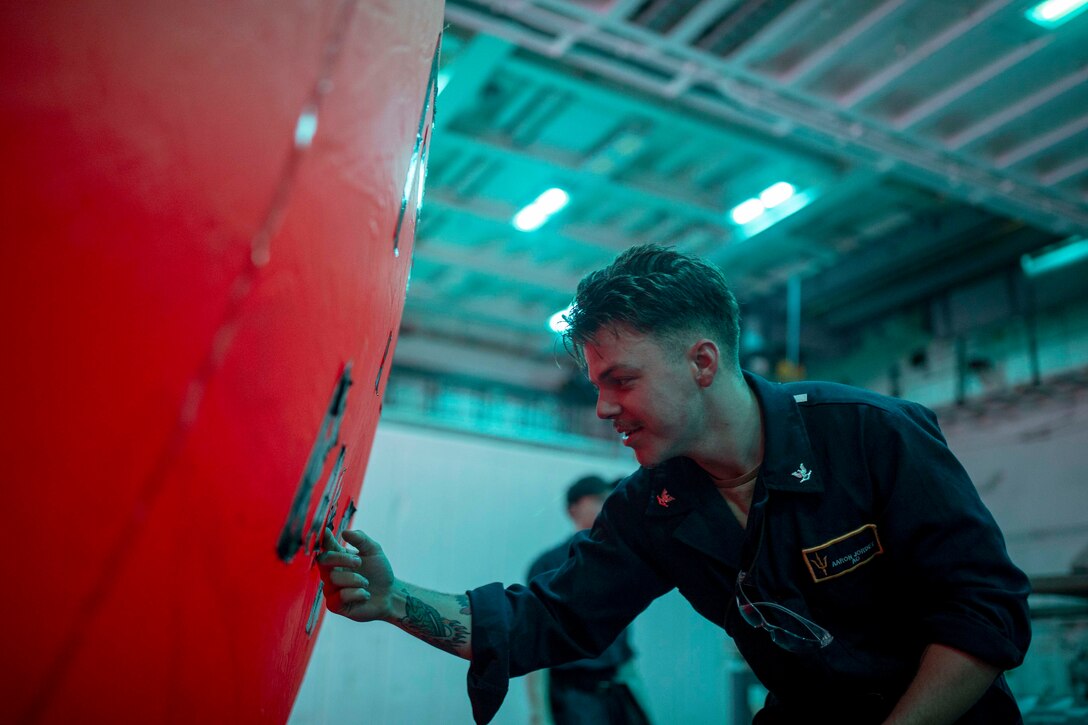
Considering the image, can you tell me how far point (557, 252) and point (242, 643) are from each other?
6.48 meters

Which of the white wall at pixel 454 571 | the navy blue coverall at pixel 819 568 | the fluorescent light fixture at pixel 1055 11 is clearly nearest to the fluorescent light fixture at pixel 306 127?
the navy blue coverall at pixel 819 568

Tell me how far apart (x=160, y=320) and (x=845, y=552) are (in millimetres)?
1016

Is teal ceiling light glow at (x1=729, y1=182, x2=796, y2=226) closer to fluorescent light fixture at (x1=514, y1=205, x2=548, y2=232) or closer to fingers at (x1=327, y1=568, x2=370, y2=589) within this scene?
fluorescent light fixture at (x1=514, y1=205, x2=548, y2=232)

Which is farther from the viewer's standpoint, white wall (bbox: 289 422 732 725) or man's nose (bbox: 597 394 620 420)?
white wall (bbox: 289 422 732 725)

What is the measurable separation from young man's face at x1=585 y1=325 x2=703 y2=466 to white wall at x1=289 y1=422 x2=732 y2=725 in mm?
3728

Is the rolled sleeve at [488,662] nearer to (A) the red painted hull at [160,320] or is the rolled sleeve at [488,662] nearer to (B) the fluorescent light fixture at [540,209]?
(A) the red painted hull at [160,320]

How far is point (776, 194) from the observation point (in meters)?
6.00

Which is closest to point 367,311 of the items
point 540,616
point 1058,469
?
point 540,616

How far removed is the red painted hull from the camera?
49 cm

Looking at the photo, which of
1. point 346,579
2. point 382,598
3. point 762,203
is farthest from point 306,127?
point 762,203

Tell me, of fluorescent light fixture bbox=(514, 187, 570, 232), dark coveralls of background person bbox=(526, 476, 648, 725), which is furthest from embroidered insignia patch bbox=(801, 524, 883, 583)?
fluorescent light fixture bbox=(514, 187, 570, 232)

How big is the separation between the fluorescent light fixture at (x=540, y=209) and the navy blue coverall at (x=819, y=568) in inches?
186

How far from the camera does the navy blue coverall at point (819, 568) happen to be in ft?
3.61

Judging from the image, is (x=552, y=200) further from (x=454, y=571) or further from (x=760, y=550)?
(x=760, y=550)
